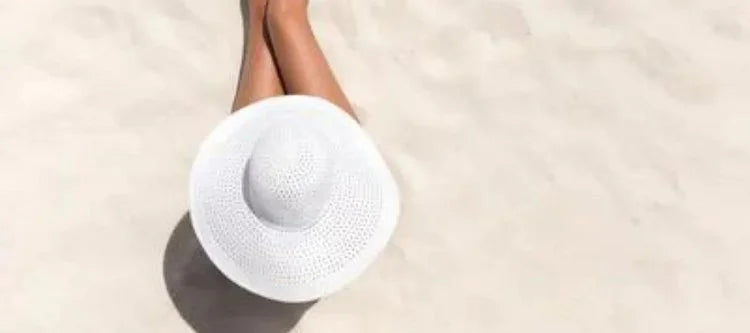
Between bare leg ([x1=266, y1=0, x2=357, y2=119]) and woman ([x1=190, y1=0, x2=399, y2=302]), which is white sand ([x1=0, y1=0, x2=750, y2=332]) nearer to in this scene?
bare leg ([x1=266, y1=0, x2=357, y2=119])

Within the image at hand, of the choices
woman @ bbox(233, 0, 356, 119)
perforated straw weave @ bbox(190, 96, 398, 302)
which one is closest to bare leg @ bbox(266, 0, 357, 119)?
woman @ bbox(233, 0, 356, 119)

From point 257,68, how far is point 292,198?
1.61 ft

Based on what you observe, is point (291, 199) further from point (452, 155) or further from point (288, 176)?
point (452, 155)

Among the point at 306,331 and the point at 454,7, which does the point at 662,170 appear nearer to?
the point at 454,7

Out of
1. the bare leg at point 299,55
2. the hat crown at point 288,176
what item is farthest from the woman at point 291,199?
the bare leg at point 299,55

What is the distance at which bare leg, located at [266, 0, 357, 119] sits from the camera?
1.79 meters

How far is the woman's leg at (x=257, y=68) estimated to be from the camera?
5.98ft

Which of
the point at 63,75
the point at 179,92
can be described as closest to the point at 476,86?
the point at 179,92

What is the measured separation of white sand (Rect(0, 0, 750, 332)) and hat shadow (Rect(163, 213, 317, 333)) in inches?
0.4

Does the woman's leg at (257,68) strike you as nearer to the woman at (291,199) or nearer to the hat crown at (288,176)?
the woman at (291,199)

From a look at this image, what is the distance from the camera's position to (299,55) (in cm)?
182

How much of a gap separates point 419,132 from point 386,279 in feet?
0.82

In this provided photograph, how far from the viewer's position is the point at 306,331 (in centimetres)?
178

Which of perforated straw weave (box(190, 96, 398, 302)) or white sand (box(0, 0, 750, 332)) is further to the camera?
white sand (box(0, 0, 750, 332))
